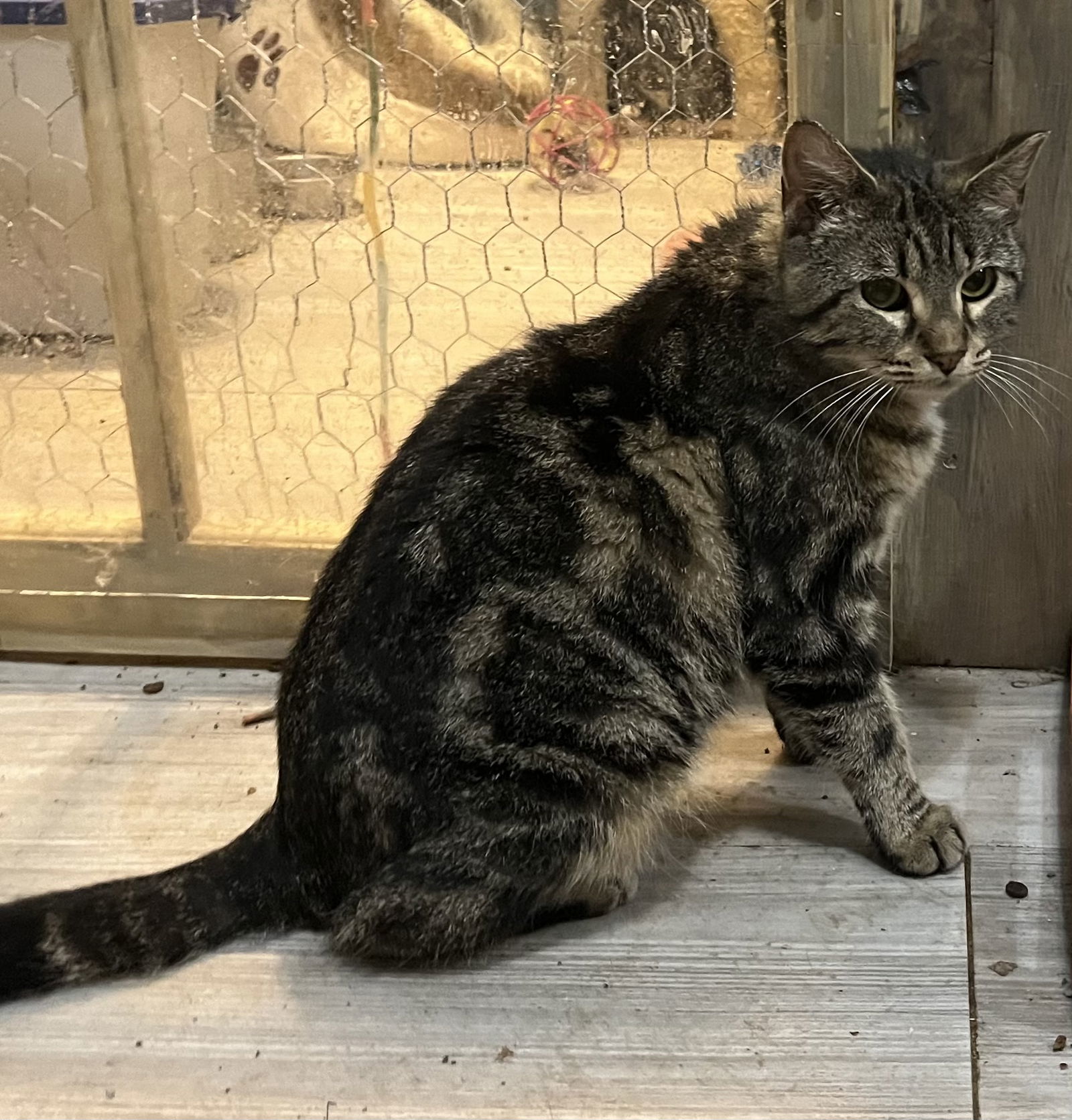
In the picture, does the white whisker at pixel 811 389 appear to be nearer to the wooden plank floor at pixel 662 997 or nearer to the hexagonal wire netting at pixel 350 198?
the hexagonal wire netting at pixel 350 198

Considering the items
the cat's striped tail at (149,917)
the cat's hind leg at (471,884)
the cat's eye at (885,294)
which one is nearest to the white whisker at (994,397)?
the cat's eye at (885,294)

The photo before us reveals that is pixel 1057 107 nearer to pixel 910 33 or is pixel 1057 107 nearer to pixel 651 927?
pixel 910 33

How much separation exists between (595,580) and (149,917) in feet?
2.29

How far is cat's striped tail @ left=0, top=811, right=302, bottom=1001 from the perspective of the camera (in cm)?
Answer: 165

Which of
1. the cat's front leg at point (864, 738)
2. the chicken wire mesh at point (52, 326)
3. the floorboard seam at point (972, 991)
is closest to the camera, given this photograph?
the floorboard seam at point (972, 991)

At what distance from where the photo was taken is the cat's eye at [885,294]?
1624mm

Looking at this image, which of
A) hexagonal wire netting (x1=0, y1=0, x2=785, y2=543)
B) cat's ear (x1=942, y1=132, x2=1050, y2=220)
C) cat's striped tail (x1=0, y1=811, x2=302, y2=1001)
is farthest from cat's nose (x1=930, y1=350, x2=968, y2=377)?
cat's striped tail (x1=0, y1=811, x2=302, y2=1001)

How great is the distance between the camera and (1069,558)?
2186 mm

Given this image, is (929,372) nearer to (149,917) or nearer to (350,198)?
(350,198)

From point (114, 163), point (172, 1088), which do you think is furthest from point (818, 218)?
point (172, 1088)

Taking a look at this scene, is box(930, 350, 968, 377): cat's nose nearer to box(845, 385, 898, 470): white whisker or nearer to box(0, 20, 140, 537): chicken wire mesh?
box(845, 385, 898, 470): white whisker

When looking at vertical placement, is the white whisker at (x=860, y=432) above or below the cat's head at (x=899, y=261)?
below

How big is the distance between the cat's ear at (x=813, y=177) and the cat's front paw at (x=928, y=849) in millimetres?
819

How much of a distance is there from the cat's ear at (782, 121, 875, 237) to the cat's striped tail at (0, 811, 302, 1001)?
1.01m
